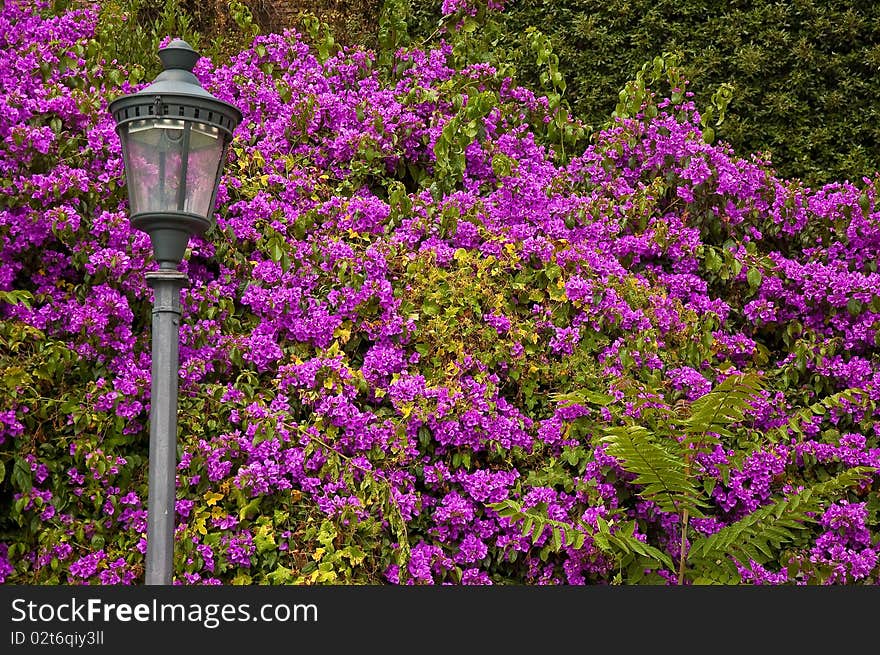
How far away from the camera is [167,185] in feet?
10.6

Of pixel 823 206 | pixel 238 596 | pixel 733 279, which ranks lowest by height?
pixel 238 596

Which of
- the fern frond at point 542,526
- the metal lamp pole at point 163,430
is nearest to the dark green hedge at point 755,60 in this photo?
the fern frond at point 542,526

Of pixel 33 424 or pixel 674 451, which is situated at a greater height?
pixel 33 424

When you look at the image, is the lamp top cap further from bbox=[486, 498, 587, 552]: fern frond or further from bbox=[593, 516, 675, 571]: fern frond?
bbox=[593, 516, 675, 571]: fern frond

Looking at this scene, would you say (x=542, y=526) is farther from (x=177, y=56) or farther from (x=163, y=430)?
(x=177, y=56)

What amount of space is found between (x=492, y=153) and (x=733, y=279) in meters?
1.69

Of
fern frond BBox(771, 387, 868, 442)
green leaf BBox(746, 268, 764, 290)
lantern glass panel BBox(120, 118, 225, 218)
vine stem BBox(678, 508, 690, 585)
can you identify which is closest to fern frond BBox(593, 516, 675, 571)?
vine stem BBox(678, 508, 690, 585)

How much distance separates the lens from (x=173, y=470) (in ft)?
10.3

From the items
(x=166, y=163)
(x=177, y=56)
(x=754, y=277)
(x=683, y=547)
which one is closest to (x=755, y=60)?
(x=754, y=277)

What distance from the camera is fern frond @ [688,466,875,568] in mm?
4281

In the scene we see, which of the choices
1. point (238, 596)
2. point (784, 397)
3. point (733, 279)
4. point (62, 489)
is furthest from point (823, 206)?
point (62, 489)

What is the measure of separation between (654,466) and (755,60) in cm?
422

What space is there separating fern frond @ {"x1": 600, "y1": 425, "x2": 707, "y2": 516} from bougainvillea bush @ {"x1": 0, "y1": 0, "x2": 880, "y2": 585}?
0.06 ft

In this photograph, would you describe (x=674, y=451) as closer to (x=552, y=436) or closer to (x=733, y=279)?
(x=552, y=436)
